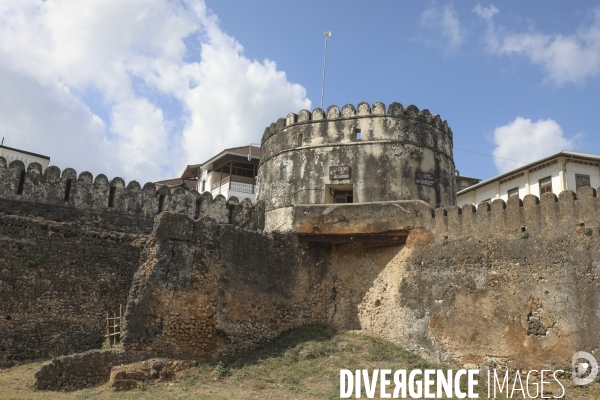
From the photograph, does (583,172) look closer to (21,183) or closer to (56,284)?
(56,284)

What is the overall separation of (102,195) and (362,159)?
26.0ft

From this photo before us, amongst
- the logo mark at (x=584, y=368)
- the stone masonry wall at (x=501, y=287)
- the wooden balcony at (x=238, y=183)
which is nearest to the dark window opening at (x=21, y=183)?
the stone masonry wall at (x=501, y=287)

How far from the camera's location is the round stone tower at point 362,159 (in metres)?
18.0

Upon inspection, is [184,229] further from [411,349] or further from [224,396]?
[411,349]

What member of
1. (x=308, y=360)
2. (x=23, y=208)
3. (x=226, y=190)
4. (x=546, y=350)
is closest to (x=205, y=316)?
(x=308, y=360)

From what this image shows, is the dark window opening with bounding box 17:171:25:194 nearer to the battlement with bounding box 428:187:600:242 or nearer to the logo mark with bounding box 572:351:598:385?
the battlement with bounding box 428:187:600:242

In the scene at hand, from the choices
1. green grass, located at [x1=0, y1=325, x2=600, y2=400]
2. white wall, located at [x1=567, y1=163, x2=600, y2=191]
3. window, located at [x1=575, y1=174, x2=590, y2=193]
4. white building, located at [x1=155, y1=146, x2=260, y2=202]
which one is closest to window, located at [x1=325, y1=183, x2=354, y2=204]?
green grass, located at [x1=0, y1=325, x2=600, y2=400]

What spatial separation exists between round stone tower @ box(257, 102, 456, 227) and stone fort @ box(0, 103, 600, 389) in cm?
5

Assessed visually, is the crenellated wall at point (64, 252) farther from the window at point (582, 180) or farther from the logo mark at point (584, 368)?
the window at point (582, 180)

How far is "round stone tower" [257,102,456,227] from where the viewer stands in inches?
709

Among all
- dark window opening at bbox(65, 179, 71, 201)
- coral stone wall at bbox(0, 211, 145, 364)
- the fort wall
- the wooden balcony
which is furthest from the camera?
the wooden balcony

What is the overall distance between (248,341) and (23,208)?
7.40m

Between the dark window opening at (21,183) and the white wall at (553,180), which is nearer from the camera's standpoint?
the dark window opening at (21,183)

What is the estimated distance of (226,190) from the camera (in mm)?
29453
